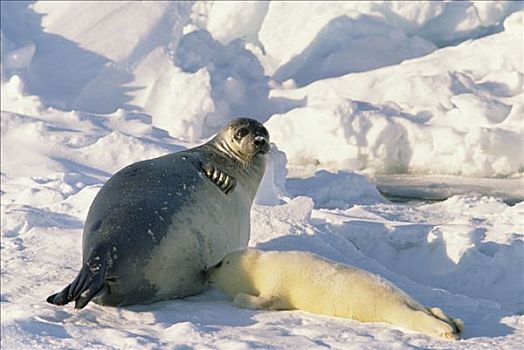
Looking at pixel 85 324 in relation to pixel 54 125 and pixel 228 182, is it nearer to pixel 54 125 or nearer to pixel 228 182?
pixel 228 182

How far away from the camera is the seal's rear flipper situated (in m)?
2.85

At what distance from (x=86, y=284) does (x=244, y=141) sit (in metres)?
1.41

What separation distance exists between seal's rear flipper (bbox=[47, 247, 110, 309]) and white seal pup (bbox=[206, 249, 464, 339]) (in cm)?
50

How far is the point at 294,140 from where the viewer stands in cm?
863

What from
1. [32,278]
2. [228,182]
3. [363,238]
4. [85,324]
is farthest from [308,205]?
[85,324]

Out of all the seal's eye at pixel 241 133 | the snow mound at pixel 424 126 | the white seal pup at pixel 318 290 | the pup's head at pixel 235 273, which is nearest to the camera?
the white seal pup at pixel 318 290

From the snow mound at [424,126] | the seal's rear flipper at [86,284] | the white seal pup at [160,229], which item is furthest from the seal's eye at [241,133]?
the snow mound at [424,126]

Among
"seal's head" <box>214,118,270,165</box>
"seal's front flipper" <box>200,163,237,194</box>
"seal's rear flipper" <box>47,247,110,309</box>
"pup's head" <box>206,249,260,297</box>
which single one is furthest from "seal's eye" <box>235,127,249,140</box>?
"seal's rear flipper" <box>47,247,110,309</box>

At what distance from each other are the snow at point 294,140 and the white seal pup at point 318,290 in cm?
6

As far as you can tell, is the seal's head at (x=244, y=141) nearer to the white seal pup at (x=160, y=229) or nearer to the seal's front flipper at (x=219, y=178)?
the white seal pup at (x=160, y=229)

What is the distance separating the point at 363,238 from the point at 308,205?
1.13 feet

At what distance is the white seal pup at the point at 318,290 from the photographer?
111 inches

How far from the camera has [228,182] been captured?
3824 mm

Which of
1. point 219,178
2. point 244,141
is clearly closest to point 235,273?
point 219,178
